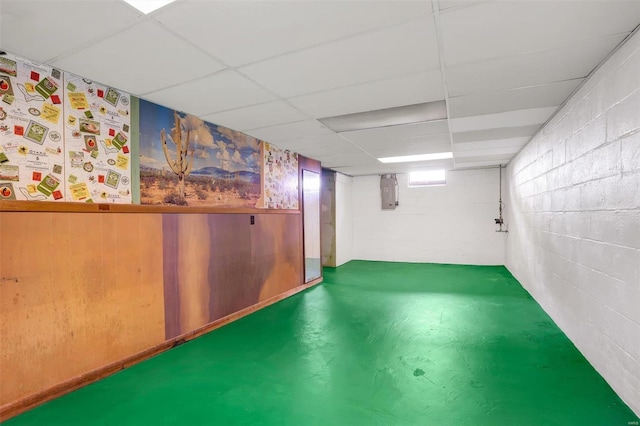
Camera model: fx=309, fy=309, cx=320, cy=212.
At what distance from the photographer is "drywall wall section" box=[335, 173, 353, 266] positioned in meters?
7.70

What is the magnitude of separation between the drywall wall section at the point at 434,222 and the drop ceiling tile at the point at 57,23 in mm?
7173

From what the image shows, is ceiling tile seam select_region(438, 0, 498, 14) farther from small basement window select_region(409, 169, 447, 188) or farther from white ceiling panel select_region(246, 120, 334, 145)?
small basement window select_region(409, 169, 447, 188)

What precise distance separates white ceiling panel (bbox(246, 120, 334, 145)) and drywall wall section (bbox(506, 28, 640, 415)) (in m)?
2.49

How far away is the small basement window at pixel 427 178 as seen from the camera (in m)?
7.83

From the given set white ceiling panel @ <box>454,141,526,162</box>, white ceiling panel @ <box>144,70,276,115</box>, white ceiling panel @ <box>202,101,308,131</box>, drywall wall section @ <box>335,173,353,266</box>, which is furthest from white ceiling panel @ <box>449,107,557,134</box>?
drywall wall section @ <box>335,173,353,266</box>

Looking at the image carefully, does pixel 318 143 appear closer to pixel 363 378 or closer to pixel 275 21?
pixel 275 21

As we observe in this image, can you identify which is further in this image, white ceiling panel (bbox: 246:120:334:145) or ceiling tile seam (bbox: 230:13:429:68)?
white ceiling panel (bbox: 246:120:334:145)

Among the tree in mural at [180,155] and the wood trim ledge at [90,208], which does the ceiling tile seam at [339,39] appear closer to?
the tree in mural at [180,155]

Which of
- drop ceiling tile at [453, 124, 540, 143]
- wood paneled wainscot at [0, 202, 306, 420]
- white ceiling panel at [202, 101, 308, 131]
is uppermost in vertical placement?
white ceiling panel at [202, 101, 308, 131]

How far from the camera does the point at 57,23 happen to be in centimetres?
172

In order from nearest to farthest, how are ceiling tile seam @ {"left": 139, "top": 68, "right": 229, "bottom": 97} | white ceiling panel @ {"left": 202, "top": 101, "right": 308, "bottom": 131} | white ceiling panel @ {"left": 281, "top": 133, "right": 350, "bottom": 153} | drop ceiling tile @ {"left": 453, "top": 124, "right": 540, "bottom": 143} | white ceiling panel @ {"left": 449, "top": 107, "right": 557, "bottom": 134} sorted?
ceiling tile seam @ {"left": 139, "top": 68, "right": 229, "bottom": 97}, white ceiling panel @ {"left": 202, "top": 101, "right": 308, "bottom": 131}, white ceiling panel @ {"left": 449, "top": 107, "right": 557, "bottom": 134}, drop ceiling tile @ {"left": 453, "top": 124, "right": 540, "bottom": 143}, white ceiling panel @ {"left": 281, "top": 133, "right": 350, "bottom": 153}

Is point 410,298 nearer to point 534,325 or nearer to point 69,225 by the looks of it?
point 534,325

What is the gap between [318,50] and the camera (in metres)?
2.02

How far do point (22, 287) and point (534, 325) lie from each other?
4696 mm
